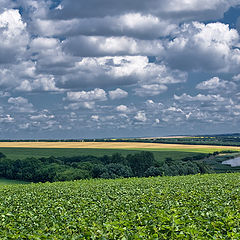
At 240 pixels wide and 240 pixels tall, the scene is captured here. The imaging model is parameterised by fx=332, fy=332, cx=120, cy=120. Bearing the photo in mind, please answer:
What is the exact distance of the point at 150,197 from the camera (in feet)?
71.6

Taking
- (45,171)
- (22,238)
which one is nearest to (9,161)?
(45,171)

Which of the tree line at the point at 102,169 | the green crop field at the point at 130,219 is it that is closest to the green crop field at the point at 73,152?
the tree line at the point at 102,169

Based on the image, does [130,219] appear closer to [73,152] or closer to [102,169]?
[102,169]

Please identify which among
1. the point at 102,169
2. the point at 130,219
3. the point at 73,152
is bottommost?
the point at 102,169

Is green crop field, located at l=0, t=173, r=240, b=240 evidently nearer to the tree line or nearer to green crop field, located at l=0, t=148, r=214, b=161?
the tree line

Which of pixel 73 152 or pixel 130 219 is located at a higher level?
pixel 130 219

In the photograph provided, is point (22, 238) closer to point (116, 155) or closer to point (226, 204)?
point (226, 204)

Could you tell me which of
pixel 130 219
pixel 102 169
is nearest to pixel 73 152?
pixel 102 169

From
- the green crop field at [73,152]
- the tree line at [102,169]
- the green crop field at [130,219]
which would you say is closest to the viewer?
the green crop field at [130,219]

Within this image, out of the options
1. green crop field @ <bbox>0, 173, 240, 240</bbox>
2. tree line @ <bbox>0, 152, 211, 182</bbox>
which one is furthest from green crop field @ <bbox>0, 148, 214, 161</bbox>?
green crop field @ <bbox>0, 173, 240, 240</bbox>

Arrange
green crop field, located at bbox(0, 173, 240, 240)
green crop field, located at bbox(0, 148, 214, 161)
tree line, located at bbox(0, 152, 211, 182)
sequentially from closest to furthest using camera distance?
green crop field, located at bbox(0, 173, 240, 240), tree line, located at bbox(0, 152, 211, 182), green crop field, located at bbox(0, 148, 214, 161)

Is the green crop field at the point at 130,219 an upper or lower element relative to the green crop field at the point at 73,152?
upper

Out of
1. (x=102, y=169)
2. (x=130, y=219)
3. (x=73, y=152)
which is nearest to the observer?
(x=130, y=219)

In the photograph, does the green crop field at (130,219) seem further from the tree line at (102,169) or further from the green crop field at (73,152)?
the green crop field at (73,152)
